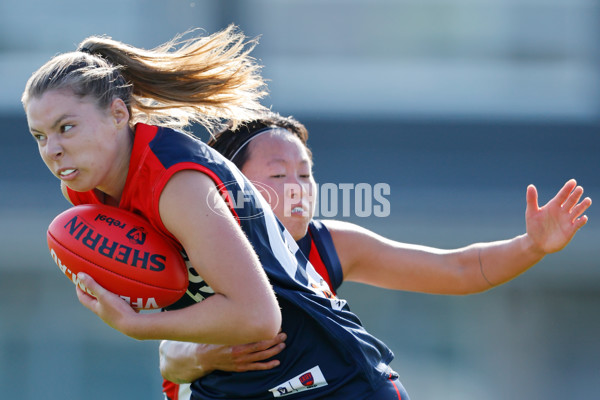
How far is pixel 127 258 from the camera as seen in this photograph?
7.39ft

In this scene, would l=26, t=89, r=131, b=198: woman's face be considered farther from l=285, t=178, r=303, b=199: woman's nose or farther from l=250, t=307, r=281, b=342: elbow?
l=285, t=178, r=303, b=199: woman's nose

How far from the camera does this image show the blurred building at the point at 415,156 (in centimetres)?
699

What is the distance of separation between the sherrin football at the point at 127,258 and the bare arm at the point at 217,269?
18cm

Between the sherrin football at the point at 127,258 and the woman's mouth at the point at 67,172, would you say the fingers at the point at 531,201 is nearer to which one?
the sherrin football at the point at 127,258

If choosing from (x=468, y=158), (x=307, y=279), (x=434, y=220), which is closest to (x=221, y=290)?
(x=307, y=279)

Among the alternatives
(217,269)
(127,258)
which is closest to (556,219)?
(217,269)

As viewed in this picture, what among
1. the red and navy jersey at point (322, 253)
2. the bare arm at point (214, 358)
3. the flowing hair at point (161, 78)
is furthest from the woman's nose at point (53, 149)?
the red and navy jersey at point (322, 253)

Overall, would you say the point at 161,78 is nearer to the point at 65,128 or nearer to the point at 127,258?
the point at 65,128

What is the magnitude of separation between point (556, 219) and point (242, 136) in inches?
48.8

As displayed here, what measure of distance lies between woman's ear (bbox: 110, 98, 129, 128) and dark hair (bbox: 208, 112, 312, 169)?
86 cm

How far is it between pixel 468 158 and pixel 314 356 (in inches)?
201

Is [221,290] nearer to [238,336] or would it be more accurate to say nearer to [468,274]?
[238,336]

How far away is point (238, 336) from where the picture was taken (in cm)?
206

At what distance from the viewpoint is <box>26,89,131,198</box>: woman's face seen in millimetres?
2172
